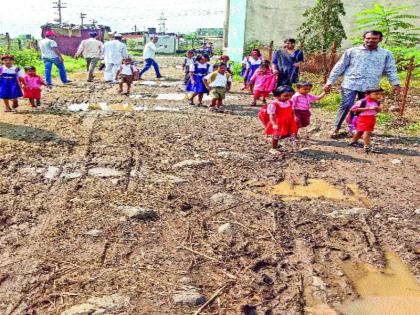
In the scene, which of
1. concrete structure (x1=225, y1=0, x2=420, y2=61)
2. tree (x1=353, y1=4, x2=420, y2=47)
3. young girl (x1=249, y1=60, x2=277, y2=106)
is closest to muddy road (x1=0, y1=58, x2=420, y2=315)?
young girl (x1=249, y1=60, x2=277, y2=106)

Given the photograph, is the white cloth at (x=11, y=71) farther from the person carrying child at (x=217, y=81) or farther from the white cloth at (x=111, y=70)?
the white cloth at (x=111, y=70)

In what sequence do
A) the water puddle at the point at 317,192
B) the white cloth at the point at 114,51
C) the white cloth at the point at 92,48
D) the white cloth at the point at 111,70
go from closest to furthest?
the water puddle at the point at 317,192, the white cloth at the point at 114,51, the white cloth at the point at 111,70, the white cloth at the point at 92,48

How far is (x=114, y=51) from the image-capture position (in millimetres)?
12711

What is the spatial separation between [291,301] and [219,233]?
95 centimetres

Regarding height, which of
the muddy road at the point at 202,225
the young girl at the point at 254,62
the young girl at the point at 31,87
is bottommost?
the muddy road at the point at 202,225

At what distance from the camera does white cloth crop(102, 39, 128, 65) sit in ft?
41.6

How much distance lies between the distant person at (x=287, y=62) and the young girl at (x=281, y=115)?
336 centimetres

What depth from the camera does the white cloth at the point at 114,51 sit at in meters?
12.7

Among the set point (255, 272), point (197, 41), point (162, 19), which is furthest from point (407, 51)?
point (162, 19)

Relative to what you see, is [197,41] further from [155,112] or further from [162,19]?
[155,112]

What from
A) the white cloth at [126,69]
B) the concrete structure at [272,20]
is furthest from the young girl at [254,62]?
the concrete structure at [272,20]

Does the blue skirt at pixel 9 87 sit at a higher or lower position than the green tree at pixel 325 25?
lower

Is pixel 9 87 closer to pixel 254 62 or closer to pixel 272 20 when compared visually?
pixel 254 62

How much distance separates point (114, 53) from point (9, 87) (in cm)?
521
